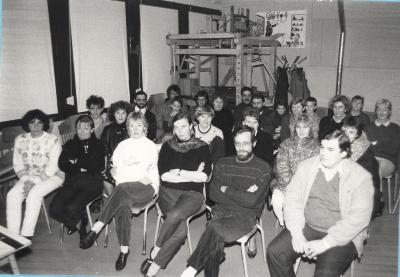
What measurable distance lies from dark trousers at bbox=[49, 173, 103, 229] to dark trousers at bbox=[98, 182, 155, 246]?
0.34 metres

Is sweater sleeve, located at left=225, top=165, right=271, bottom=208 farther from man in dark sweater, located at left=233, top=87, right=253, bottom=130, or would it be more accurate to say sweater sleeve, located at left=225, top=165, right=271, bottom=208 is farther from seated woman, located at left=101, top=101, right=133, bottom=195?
man in dark sweater, located at left=233, top=87, right=253, bottom=130

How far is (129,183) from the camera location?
333cm

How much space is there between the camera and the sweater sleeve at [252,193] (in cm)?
283

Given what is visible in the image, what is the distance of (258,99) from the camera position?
5.16 meters

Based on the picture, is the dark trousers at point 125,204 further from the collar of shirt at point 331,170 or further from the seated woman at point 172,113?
the seated woman at point 172,113

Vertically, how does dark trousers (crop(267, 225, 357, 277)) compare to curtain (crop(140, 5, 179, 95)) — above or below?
below

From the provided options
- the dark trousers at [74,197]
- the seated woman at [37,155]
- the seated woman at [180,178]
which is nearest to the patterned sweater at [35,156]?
the seated woman at [37,155]

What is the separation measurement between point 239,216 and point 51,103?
3.72 metres

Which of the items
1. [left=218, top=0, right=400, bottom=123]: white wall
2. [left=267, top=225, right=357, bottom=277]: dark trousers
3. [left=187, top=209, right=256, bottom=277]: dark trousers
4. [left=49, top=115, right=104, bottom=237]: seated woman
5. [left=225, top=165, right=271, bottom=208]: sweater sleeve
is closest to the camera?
[left=267, top=225, right=357, bottom=277]: dark trousers

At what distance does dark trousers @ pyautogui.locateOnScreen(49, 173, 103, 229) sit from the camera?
336 centimetres

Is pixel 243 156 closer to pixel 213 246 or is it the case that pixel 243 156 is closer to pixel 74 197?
pixel 213 246

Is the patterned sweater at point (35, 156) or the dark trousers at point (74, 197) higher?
the patterned sweater at point (35, 156)

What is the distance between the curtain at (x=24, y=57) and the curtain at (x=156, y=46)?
233cm

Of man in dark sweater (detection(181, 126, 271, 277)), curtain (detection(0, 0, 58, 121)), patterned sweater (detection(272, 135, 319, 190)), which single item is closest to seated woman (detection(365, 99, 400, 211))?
patterned sweater (detection(272, 135, 319, 190))
